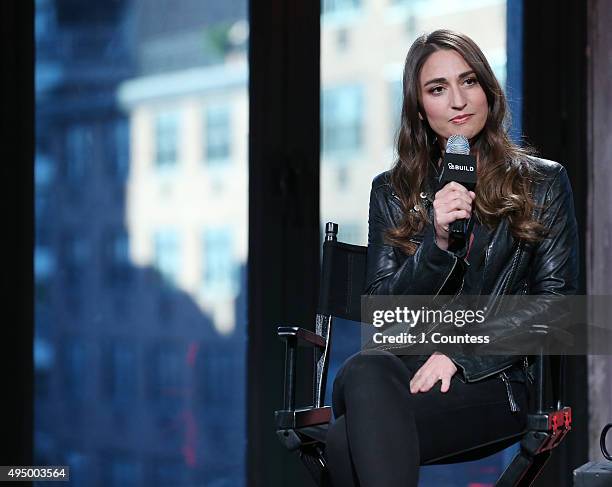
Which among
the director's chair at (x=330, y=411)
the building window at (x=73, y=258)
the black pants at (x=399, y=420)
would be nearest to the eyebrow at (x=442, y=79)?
the director's chair at (x=330, y=411)

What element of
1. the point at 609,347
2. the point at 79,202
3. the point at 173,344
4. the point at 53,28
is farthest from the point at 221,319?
the point at 609,347

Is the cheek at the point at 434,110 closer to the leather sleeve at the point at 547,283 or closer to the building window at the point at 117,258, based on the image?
the leather sleeve at the point at 547,283

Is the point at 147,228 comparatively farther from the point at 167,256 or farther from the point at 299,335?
the point at 299,335

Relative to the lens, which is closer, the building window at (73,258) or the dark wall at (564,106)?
the building window at (73,258)

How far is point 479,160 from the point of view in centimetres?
201

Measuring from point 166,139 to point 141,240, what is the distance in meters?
0.29

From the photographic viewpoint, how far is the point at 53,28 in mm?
2566

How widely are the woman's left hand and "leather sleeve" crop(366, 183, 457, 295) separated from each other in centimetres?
15

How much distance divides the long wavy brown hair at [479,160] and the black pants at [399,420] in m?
0.31

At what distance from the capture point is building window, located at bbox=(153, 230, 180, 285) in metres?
2.67

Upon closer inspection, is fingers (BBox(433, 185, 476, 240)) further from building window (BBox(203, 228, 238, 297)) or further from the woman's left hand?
building window (BBox(203, 228, 238, 297))

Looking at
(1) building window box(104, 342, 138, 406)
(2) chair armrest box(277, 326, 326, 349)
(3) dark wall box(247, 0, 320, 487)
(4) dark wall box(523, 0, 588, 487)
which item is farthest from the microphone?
(4) dark wall box(523, 0, 588, 487)

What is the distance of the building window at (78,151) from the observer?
258 cm
